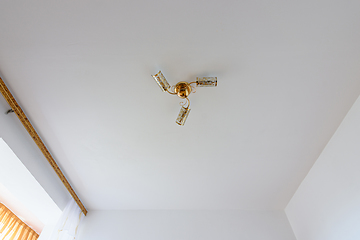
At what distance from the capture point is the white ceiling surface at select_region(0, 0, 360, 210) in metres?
1.29

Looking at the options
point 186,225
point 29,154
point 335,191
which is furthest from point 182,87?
point 186,225

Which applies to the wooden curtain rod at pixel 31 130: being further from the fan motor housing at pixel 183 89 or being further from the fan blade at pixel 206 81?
the fan blade at pixel 206 81

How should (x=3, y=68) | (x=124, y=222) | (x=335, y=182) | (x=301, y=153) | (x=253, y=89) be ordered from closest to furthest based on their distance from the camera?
(x=3, y=68) < (x=253, y=89) < (x=335, y=182) < (x=301, y=153) < (x=124, y=222)

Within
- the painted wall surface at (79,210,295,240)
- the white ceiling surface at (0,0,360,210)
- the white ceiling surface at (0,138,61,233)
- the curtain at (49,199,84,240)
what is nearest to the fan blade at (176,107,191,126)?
the white ceiling surface at (0,0,360,210)

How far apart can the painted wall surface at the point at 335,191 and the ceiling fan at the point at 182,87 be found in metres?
1.20

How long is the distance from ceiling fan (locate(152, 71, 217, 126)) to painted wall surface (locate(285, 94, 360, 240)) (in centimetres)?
120

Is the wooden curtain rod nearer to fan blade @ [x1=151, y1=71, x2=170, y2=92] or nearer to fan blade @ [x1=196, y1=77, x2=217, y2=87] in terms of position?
fan blade @ [x1=151, y1=71, x2=170, y2=92]

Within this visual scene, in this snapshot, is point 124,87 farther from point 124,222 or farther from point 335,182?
point 335,182

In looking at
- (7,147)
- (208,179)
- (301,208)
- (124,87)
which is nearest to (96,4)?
(124,87)

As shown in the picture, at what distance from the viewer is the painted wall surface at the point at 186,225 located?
249 cm

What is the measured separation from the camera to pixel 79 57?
57.6 inches

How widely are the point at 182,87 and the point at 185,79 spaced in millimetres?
59

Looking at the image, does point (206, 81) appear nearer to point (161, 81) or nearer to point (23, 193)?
point (161, 81)

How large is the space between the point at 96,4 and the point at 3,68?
2.69 feet
